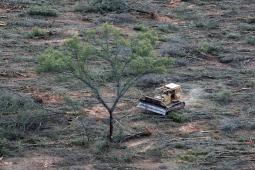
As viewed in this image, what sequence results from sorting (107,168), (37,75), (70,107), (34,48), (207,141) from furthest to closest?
(34,48) < (37,75) < (70,107) < (207,141) < (107,168)

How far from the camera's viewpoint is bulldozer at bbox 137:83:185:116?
574 inches

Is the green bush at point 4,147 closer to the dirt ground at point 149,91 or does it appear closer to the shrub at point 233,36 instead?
the dirt ground at point 149,91

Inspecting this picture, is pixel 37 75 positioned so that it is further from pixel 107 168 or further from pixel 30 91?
pixel 107 168

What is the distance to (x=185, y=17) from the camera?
2441 centimetres

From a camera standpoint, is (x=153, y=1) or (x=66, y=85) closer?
(x=66, y=85)

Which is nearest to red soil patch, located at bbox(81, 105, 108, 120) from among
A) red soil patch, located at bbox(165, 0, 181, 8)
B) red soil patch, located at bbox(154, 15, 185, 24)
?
red soil patch, located at bbox(154, 15, 185, 24)

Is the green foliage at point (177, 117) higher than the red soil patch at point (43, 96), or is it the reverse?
the red soil patch at point (43, 96)

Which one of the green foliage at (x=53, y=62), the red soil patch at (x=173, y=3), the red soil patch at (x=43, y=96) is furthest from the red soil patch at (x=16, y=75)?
the red soil patch at (x=173, y=3)

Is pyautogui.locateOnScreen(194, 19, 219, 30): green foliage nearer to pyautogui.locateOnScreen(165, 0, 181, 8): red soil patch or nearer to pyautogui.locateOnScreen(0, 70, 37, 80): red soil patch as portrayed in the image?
pyautogui.locateOnScreen(165, 0, 181, 8): red soil patch

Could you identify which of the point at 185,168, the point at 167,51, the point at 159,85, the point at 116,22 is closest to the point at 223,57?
the point at 167,51

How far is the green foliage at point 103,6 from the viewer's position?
2447 centimetres

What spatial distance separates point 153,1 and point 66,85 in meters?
11.7

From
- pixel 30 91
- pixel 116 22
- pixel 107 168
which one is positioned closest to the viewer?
pixel 107 168

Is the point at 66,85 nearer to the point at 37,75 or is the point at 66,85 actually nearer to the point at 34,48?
the point at 37,75
